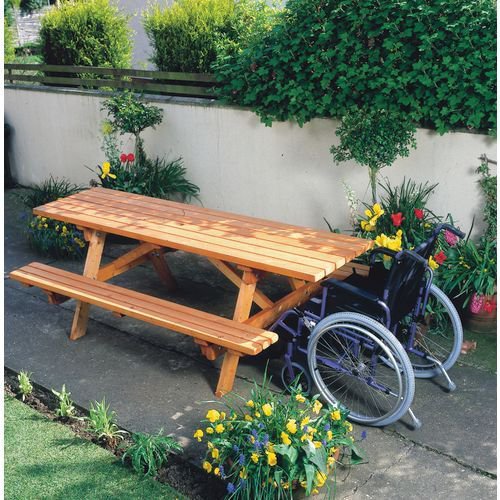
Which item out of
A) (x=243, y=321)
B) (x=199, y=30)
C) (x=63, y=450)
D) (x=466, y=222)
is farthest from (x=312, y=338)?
(x=199, y=30)

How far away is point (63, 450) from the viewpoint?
3.55 metres

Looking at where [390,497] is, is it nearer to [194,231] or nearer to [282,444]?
[282,444]

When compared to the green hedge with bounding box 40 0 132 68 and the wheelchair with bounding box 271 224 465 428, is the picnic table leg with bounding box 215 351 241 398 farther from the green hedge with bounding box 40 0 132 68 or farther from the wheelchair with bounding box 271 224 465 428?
the green hedge with bounding box 40 0 132 68

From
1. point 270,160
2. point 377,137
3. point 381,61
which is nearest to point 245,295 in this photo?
point 377,137

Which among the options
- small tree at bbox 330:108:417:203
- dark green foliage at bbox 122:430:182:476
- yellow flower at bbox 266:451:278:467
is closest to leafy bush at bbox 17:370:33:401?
dark green foliage at bbox 122:430:182:476

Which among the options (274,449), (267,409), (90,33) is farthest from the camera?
(90,33)

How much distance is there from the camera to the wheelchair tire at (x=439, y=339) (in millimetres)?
4012

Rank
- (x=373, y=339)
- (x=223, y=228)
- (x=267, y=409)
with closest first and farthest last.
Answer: (x=267, y=409) < (x=373, y=339) < (x=223, y=228)

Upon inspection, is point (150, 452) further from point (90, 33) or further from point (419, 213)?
point (90, 33)

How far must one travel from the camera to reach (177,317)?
13.0 feet

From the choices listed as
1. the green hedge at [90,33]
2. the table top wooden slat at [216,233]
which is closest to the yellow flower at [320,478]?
the table top wooden slat at [216,233]

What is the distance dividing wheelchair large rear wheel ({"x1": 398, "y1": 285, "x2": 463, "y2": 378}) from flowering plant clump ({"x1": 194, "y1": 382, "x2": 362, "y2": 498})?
3.42ft

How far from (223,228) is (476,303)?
5.75 ft

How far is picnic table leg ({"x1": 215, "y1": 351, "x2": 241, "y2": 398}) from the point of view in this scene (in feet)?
13.0
